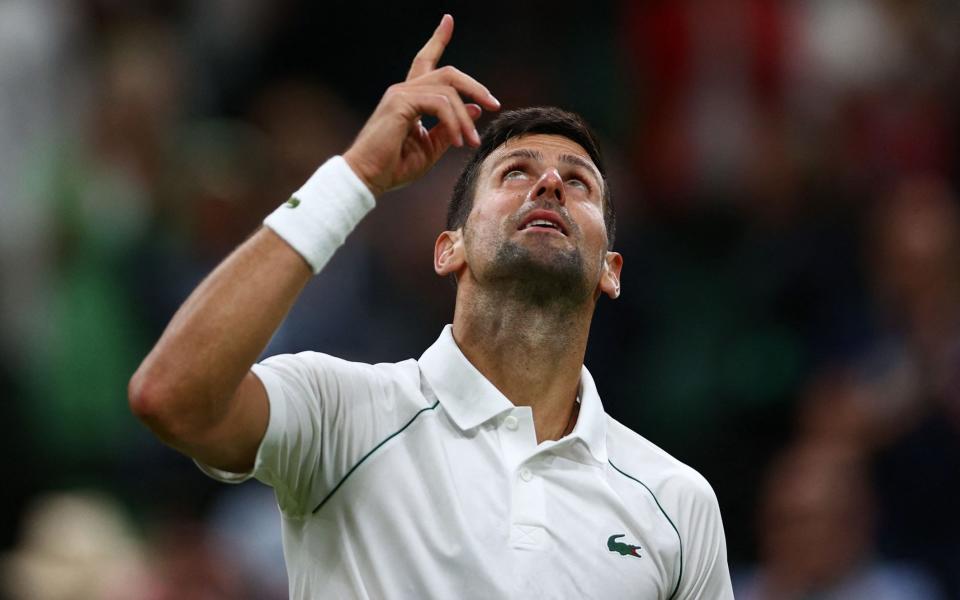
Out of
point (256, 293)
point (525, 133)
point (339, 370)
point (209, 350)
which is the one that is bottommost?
point (339, 370)

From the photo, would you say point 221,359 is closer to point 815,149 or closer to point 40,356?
point 40,356

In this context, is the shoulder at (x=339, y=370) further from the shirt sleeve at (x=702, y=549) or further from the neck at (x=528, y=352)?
the shirt sleeve at (x=702, y=549)

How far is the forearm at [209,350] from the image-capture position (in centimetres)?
317

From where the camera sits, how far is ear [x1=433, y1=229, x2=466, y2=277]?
4227mm

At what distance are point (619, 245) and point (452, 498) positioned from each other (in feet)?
14.4

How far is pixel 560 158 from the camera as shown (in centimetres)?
426

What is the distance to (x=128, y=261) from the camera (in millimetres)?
7645

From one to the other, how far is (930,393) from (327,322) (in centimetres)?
284

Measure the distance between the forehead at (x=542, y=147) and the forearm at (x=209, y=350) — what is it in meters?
1.19

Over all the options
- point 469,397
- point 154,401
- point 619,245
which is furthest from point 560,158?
point 619,245

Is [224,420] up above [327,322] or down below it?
above

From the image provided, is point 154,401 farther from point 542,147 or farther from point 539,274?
point 542,147

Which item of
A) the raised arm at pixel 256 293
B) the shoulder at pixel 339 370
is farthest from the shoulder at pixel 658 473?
the raised arm at pixel 256 293

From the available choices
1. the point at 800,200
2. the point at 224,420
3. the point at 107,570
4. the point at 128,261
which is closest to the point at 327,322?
the point at 128,261
